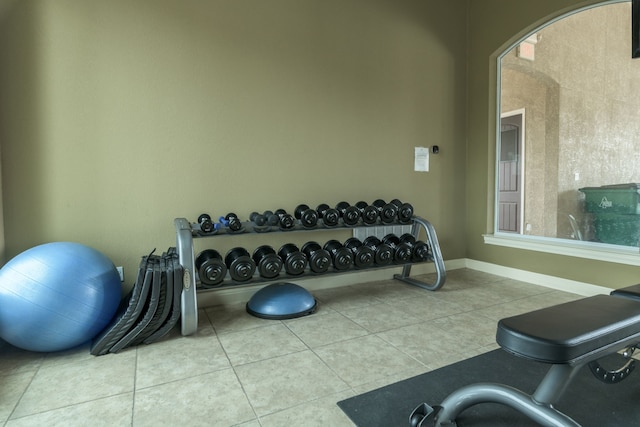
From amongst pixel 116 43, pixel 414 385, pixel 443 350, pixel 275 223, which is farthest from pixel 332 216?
pixel 116 43

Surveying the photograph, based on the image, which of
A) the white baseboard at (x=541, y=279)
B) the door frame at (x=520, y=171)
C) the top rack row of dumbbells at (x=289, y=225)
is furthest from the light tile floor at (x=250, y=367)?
the door frame at (x=520, y=171)

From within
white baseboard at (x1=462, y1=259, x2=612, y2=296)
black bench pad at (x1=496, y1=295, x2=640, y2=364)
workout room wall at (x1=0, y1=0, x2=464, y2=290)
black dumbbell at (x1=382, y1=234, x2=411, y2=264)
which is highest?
workout room wall at (x1=0, y1=0, x2=464, y2=290)

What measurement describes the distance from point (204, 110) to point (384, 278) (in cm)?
233

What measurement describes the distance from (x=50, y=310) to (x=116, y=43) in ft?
6.03

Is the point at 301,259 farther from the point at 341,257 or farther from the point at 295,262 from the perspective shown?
the point at 341,257

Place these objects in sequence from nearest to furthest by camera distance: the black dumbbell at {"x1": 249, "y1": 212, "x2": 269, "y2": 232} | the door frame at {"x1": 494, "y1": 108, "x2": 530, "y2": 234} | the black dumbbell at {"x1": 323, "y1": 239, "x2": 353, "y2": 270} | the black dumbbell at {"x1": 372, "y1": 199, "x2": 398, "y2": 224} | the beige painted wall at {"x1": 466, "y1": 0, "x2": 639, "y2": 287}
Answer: the black dumbbell at {"x1": 249, "y1": 212, "x2": 269, "y2": 232}, the black dumbbell at {"x1": 323, "y1": 239, "x2": 353, "y2": 270}, the black dumbbell at {"x1": 372, "y1": 199, "x2": 398, "y2": 224}, the beige painted wall at {"x1": 466, "y1": 0, "x2": 639, "y2": 287}, the door frame at {"x1": 494, "y1": 108, "x2": 530, "y2": 234}

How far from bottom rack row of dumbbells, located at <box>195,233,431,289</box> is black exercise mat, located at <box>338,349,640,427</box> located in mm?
1207

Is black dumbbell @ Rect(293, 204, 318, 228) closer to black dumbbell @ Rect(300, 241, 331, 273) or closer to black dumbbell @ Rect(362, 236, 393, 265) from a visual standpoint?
black dumbbell @ Rect(300, 241, 331, 273)

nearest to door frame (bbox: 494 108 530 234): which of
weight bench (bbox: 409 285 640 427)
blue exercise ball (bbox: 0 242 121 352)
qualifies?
weight bench (bbox: 409 285 640 427)

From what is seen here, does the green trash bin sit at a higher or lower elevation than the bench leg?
higher

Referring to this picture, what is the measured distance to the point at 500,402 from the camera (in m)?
1.32

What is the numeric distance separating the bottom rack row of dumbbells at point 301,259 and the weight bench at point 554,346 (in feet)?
4.87

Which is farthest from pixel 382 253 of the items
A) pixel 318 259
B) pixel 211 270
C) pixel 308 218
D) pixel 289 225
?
pixel 211 270

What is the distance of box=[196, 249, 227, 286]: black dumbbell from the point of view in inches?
96.6
